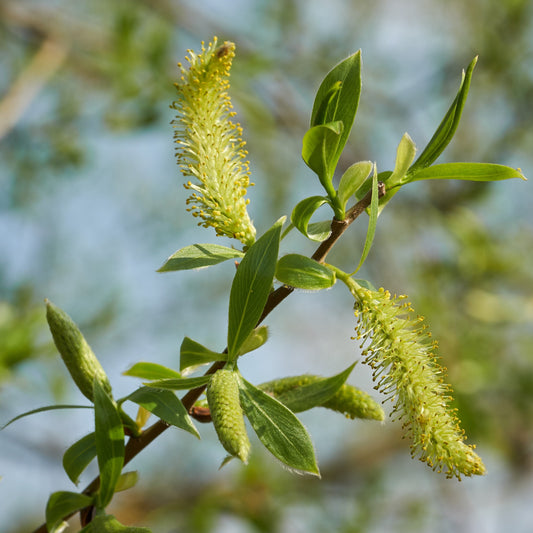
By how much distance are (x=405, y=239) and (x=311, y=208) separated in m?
3.18

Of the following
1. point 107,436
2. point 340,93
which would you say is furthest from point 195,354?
point 340,93

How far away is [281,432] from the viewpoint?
722 mm

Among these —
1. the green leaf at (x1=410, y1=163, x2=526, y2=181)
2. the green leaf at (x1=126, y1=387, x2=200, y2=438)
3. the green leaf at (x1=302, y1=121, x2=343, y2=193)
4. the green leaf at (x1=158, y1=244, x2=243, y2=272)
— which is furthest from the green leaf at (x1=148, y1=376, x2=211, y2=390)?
the green leaf at (x1=410, y1=163, x2=526, y2=181)

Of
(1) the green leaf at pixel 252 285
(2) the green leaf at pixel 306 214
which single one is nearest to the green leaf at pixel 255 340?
(1) the green leaf at pixel 252 285

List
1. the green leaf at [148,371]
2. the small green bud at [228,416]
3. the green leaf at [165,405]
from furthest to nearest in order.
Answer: the green leaf at [148,371] < the green leaf at [165,405] < the small green bud at [228,416]

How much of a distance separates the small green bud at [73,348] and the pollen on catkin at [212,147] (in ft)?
0.70

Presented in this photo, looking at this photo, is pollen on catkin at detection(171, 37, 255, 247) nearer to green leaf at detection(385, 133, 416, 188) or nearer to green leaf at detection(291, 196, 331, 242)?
green leaf at detection(291, 196, 331, 242)

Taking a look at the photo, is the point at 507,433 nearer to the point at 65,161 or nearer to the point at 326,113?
the point at 65,161

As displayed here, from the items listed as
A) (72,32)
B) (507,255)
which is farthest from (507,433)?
(72,32)

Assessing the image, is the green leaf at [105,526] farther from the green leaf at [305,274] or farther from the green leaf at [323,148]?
the green leaf at [323,148]

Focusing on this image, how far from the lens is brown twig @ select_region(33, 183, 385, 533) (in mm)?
766

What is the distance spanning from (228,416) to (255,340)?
0.16m

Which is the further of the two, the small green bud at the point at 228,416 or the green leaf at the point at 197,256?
the green leaf at the point at 197,256

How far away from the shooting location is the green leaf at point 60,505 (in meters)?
0.80
